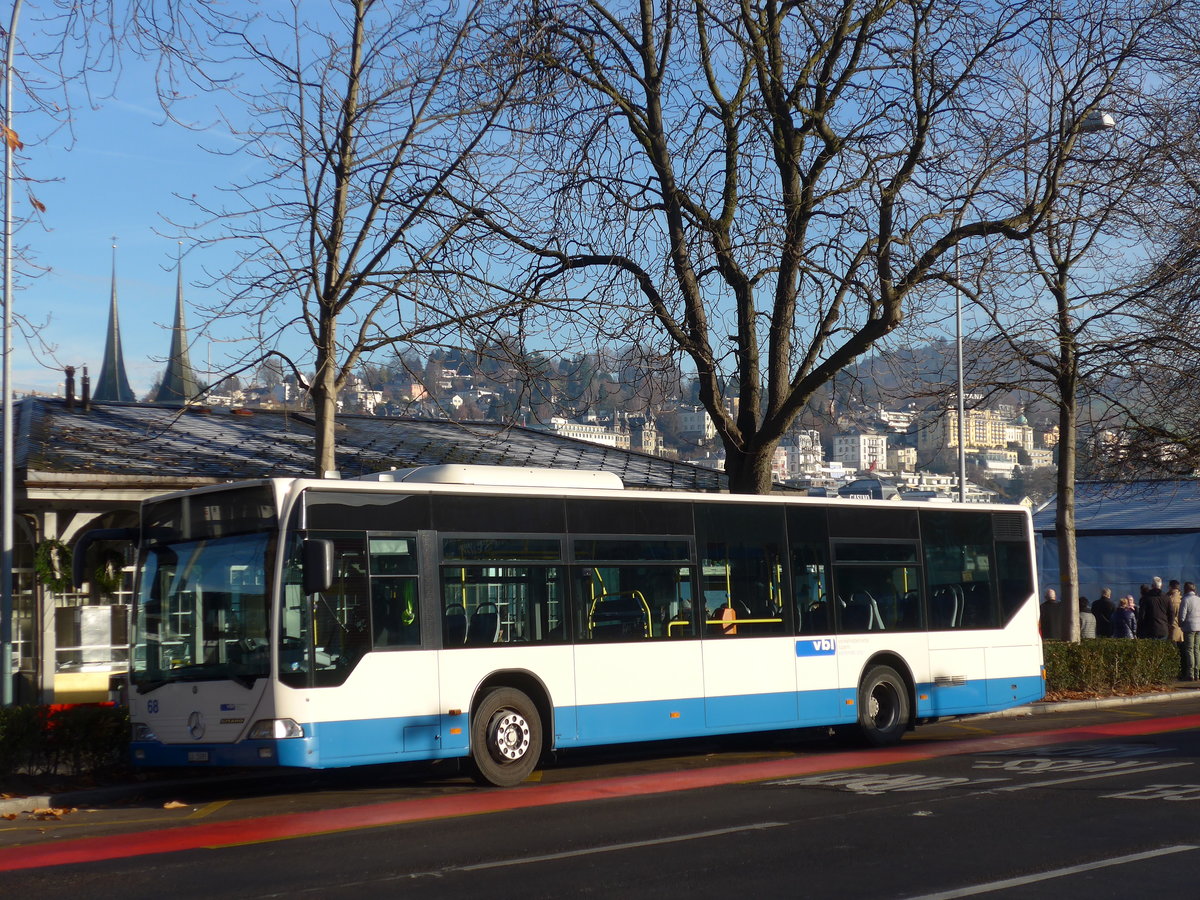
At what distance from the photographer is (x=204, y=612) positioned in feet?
40.1

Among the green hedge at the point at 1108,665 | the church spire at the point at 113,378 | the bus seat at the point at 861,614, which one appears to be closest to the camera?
the bus seat at the point at 861,614

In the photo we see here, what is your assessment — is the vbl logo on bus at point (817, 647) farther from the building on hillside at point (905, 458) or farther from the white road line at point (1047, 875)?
the building on hillside at point (905, 458)

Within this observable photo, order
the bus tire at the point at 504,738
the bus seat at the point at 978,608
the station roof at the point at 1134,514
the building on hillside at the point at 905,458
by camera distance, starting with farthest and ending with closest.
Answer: the station roof at the point at 1134,514 < the building on hillside at the point at 905,458 < the bus seat at the point at 978,608 < the bus tire at the point at 504,738

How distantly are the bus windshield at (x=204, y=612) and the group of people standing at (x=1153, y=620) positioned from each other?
17.2 metres

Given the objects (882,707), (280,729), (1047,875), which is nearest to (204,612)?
(280,729)

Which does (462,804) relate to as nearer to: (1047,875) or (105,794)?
(105,794)

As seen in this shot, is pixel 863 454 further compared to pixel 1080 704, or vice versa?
pixel 863 454

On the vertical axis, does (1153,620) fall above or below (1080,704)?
above

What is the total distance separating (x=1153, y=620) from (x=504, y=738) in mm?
18548

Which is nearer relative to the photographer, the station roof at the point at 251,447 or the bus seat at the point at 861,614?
the bus seat at the point at 861,614

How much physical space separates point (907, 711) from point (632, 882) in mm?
9605

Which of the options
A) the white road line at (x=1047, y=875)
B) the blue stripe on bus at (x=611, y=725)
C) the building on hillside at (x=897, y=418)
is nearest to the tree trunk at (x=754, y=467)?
the building on hillside at (x=897, y=418)

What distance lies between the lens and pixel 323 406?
1577 centimetres

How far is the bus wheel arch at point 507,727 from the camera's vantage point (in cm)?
1287
